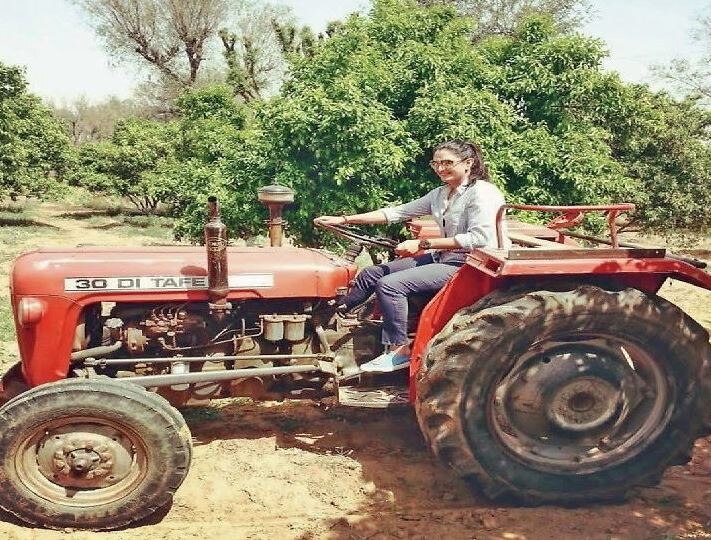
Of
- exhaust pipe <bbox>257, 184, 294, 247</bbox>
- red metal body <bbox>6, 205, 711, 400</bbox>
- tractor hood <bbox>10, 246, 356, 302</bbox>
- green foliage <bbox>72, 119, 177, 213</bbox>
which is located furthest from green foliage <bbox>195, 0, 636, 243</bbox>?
green foliage <bbox>72, 119, 177, 213</bbox>

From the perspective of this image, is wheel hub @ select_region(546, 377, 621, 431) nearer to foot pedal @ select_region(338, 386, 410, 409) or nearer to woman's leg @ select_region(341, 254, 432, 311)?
foot pedal @ select_region(338, 386, 410, 409)

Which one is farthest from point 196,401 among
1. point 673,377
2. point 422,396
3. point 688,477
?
point 688,477

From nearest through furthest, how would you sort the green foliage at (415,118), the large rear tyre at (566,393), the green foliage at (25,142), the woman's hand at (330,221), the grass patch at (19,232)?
the large rear tyre at (566,393) < the woman's hand at (330,221) < the green foliage at (415,118) < the grass patch at (19,232) < the green foliage at (25,142)

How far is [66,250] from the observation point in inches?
138

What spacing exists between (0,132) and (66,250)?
15.3 m

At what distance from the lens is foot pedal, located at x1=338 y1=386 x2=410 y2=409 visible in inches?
140

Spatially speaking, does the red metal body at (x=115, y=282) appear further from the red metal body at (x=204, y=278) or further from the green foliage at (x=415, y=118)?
the green foliage at (x=415, y=118)

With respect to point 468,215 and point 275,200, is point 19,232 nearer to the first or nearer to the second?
point 275,200

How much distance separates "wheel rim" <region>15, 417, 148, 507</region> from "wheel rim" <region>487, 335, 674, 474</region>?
1.81 metres

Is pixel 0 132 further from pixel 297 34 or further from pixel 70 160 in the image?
pixel 297 34

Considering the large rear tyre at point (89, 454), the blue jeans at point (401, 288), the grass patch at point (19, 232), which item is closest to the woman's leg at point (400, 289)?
the blue jeans at point (401, 288)

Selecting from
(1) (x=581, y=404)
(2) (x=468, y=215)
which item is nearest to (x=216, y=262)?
(2) (x=468, y=215)

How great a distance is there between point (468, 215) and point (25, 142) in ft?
55.8

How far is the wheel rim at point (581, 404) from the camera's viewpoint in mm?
3332
